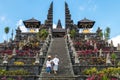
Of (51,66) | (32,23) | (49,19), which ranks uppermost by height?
(49,19)

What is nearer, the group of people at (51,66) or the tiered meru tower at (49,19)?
the group of people at (51,66)

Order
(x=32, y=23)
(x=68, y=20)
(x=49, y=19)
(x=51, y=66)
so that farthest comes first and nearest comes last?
(x=32, y=23) → (x=49, y=19) → (x=68, y=20) → (x=51, y=66)

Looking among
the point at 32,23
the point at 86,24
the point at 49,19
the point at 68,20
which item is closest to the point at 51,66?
the point at 68,20

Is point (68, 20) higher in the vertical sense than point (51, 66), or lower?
higher

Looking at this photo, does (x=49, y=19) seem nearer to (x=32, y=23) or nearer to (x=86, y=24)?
(x=32, y=23)

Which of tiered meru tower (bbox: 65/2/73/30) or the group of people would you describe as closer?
the group of people

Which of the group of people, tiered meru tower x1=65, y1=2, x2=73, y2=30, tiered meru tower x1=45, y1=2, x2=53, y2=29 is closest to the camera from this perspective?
the group of people

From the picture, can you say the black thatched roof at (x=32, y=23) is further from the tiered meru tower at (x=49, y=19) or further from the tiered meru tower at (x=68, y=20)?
the tiered meru tower at (x=68, y=20)

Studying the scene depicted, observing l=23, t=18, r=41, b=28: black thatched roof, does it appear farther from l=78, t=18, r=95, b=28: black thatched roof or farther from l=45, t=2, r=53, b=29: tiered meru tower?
l=78, t=18, r=95, b=28: black thatched roof

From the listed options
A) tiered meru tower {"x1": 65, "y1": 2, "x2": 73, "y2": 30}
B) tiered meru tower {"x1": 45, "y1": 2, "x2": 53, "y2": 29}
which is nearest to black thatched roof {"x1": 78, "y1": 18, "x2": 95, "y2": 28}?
tiered meru tower {"x1": 65, "y1": 2, "x2": 73, "y2": 30}

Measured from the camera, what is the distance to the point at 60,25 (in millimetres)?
79688

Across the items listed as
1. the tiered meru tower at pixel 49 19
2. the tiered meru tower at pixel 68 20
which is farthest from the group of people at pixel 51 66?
the tiered meru tower at pixel 49 19

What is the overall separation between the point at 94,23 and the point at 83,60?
40.2 metres

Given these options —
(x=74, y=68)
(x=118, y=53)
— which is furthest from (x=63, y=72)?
(x=118, y=53)
